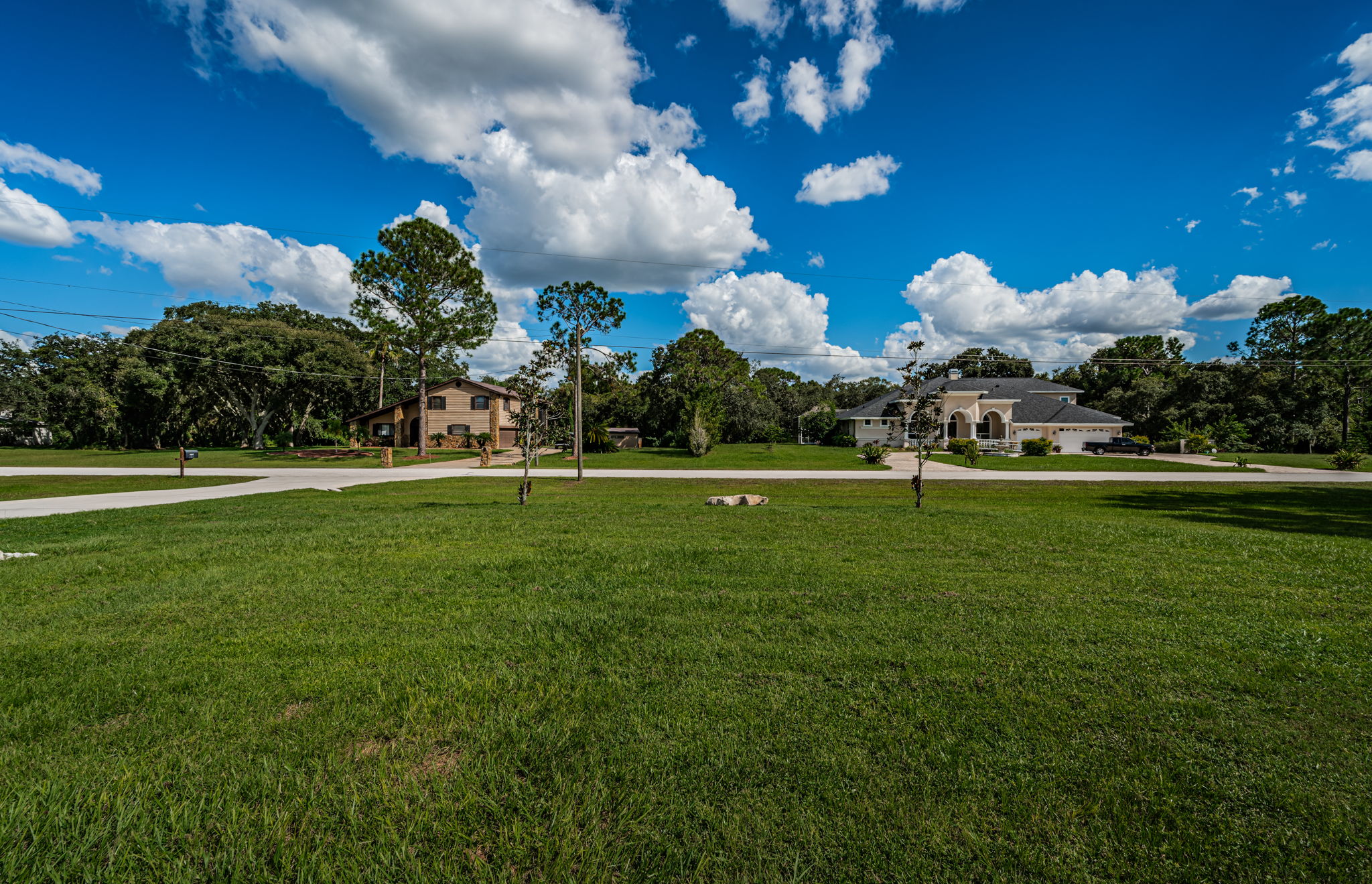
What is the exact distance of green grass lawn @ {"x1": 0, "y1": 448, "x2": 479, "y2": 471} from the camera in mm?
24953

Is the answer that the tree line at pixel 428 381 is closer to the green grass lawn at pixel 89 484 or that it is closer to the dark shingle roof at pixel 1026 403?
the dark shingle roof at pixel 1026 403

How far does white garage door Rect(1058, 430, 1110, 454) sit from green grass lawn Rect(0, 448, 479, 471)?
41453 millimetres

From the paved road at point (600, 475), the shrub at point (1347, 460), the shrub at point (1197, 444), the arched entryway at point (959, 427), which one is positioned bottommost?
the paved road at point (600, 475)

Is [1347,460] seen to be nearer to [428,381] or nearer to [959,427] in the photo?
[959,427]

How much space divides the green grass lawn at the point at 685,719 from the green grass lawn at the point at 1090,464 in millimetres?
20899

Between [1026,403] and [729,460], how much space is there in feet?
93.7

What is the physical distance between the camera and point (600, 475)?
69.8 ft

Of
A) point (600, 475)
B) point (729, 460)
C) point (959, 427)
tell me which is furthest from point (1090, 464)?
point (600, 475)

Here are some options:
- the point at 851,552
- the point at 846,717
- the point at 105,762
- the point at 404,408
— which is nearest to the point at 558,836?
the point at 846,717

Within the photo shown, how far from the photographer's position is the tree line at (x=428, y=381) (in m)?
30.6

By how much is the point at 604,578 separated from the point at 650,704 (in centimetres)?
271

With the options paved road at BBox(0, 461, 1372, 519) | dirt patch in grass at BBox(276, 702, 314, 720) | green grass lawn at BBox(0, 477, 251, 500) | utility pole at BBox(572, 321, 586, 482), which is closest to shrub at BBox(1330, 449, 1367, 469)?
paved road at BBox(0, 461, 1372, 519)

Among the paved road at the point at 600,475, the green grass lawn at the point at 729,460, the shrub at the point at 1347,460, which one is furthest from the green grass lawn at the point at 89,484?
the shrub at the point at 1347,460

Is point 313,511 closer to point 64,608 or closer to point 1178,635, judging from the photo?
point 64,608
